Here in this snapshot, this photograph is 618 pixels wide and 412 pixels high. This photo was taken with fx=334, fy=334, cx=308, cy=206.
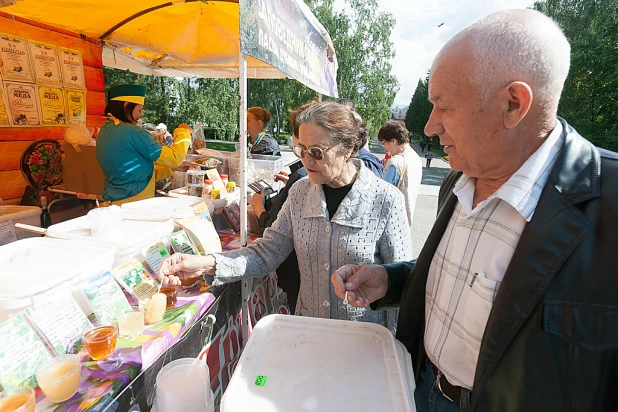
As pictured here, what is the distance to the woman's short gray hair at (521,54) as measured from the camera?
94cm

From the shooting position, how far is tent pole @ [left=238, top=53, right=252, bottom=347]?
1.96 m

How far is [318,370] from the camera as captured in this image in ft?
3.72

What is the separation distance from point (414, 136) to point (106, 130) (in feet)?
230

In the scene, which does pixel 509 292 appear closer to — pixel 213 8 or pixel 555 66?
pixel 555 66

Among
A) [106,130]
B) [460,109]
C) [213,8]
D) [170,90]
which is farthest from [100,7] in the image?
[170,90]

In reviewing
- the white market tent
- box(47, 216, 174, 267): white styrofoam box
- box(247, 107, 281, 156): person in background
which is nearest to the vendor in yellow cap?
the white market tent

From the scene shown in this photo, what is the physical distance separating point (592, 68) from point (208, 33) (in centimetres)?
2035

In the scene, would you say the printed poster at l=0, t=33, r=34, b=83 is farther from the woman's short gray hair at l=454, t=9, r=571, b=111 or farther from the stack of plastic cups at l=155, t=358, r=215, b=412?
the woman's short gray hair at l=454, t=9, r=571, b=111

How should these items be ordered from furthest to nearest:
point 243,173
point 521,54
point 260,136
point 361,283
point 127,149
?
point 260,136 → point 127,149 → point 243,173 → point 361,283 → point 521,54

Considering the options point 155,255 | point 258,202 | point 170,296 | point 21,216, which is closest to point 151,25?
point 21,216

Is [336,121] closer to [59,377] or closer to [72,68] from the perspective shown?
[59,377]

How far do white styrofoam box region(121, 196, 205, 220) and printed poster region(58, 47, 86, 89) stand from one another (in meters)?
3.21

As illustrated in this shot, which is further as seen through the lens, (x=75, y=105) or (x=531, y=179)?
(x=75, y=105)

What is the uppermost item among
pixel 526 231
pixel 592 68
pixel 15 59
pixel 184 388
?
pixel 592 68
